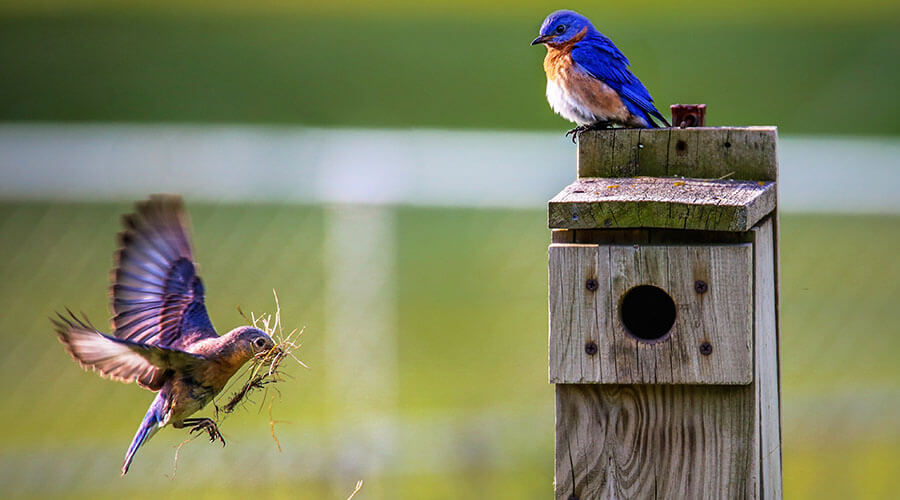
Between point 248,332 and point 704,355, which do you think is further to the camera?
point 248,332

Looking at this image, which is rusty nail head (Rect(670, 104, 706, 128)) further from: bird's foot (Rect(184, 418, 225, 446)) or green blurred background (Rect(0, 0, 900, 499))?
green blurred background (Rect(0, 0, 900, 499))

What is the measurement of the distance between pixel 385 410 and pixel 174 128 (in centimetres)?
279

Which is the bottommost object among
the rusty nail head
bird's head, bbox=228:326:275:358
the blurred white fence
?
bird's head, bbox=228:326:275:358

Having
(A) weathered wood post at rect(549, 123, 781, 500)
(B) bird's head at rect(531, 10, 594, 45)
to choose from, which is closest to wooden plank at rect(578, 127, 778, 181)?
(A) weathered wood post at rect(549, 123, 781, 500)

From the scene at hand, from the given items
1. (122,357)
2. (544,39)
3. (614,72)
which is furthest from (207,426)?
(544,39)

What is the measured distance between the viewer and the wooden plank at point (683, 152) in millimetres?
2881

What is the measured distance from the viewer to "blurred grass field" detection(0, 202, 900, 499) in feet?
22.1

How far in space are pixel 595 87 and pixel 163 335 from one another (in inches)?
64.3

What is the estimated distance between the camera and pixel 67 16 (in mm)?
20641

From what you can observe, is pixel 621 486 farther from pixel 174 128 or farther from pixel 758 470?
pixel 174 128

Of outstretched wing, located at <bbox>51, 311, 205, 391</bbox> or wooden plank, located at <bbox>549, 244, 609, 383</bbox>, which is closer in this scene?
wooden plank, located at <bbox>549, 244, 609, 383</bbox>

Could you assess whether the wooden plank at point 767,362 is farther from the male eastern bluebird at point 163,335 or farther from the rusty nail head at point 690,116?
the male eastern bluebird at point 163,335

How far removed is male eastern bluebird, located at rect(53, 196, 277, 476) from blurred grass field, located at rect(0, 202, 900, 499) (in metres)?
2.33

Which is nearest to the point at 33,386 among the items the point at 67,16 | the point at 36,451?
the point at 36,451
